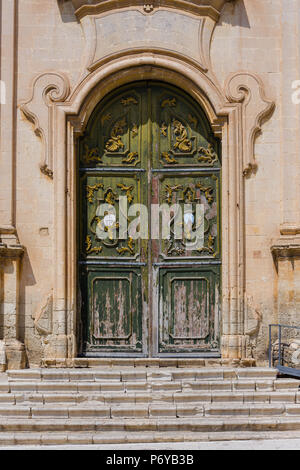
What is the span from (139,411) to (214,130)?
13.7 ft

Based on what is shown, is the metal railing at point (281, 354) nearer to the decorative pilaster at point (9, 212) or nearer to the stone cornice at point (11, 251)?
the decorative pilaster at point (9, 212)

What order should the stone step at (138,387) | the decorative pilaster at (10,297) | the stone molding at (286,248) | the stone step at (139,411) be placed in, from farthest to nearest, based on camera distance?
the decorative pilaster at (10,297) < the stone molding at (286,248) < the stone step at (138,387) < the stone step at (139,411)

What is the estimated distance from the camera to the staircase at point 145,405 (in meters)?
8.93

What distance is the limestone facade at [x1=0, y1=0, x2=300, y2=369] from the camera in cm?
1127

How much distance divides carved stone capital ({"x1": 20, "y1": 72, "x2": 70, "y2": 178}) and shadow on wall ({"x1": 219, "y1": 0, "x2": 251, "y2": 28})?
7.66 ft

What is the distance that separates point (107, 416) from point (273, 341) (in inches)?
116

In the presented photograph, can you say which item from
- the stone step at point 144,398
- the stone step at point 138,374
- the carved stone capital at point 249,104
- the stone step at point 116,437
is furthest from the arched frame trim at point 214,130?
the stone step at point 116,437

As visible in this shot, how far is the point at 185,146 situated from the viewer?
11.7 meters

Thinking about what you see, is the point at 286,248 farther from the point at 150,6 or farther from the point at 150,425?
the point at 150,6

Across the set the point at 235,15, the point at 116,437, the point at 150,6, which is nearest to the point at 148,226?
the point at 150,6

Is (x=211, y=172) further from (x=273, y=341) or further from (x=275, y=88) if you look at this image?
(x=273, y=341)

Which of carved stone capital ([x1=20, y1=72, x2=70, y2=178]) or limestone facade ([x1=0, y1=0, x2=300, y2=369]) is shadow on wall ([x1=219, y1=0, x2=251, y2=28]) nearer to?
limestone facade ([x1=0, y1=0, x2=300, y2=369])

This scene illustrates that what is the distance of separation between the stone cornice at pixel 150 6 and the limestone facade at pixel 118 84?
0.05 feet

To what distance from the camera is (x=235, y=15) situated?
11.6 metres
